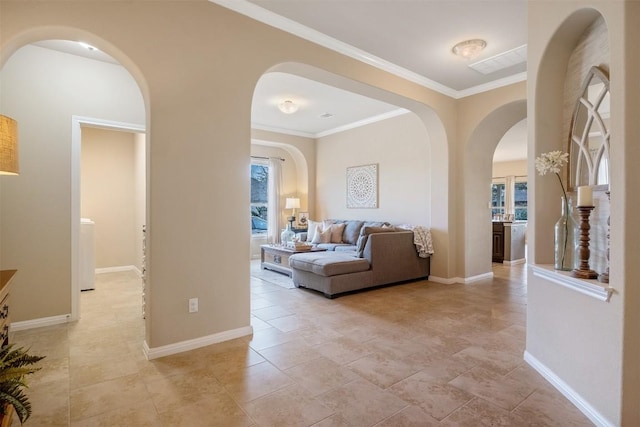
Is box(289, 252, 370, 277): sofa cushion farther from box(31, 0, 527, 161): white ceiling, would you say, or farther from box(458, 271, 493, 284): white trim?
box(31, 0, 527, 161): white ceiling

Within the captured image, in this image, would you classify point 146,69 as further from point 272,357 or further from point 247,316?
point 272,357

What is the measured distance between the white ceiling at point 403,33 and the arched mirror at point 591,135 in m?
1.27

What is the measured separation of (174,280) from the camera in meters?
2.60

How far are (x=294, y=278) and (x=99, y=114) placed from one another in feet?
10.4

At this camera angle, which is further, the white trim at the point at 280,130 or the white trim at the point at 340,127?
the white trim at the point at 280,130

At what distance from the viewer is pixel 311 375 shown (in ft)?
7.45

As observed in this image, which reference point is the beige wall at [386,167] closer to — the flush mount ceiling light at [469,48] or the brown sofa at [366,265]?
the brown sofa at [366,265]

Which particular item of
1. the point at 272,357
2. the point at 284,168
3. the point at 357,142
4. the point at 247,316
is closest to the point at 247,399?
the point at 272,357

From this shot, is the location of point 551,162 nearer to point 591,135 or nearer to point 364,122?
point 591,135

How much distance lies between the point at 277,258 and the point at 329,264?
1.77m

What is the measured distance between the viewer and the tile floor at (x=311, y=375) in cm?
183

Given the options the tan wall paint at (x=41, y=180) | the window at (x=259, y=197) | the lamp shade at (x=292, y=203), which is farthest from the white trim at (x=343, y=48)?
the window at (x=259, y=197)

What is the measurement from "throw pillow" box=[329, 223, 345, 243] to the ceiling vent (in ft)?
11.7

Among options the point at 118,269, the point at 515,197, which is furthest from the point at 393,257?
the point at 515,197
